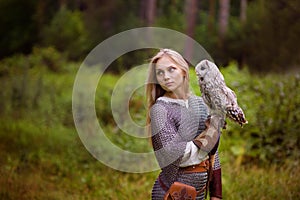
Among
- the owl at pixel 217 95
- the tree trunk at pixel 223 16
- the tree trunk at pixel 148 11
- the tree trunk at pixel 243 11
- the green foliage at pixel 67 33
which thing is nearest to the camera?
the owl at pixel 217 95

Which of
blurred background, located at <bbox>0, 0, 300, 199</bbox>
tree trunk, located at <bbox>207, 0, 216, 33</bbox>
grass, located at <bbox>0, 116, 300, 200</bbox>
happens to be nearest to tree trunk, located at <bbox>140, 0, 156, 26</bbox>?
blurred background, located at <bbox>0, 0, 300, 199</bbox>

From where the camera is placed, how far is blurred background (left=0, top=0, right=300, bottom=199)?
550cm

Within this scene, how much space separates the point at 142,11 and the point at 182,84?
42.7 ft

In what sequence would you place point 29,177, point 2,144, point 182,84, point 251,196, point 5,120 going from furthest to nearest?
1. point 5,120
2. point 2,144
3. point 29,177
4. point 251,196
5. point 182,84

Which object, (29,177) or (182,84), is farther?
(29,177)

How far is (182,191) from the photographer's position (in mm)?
2613

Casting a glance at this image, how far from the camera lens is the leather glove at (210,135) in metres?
2.50

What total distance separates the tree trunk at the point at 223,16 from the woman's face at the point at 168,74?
36.9 ft

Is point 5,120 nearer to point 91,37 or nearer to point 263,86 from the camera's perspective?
point 263,86

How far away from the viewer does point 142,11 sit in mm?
15500

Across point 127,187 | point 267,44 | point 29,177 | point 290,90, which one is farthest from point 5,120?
point 267,44

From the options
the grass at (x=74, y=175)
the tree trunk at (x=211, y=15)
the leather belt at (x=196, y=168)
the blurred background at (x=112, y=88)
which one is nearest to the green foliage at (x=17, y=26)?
the blurred background at (x=112, y=88)

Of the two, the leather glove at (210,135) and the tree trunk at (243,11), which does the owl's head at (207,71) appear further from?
the tree trunk at (243,11)

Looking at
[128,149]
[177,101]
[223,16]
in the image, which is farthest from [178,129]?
[223,16]
